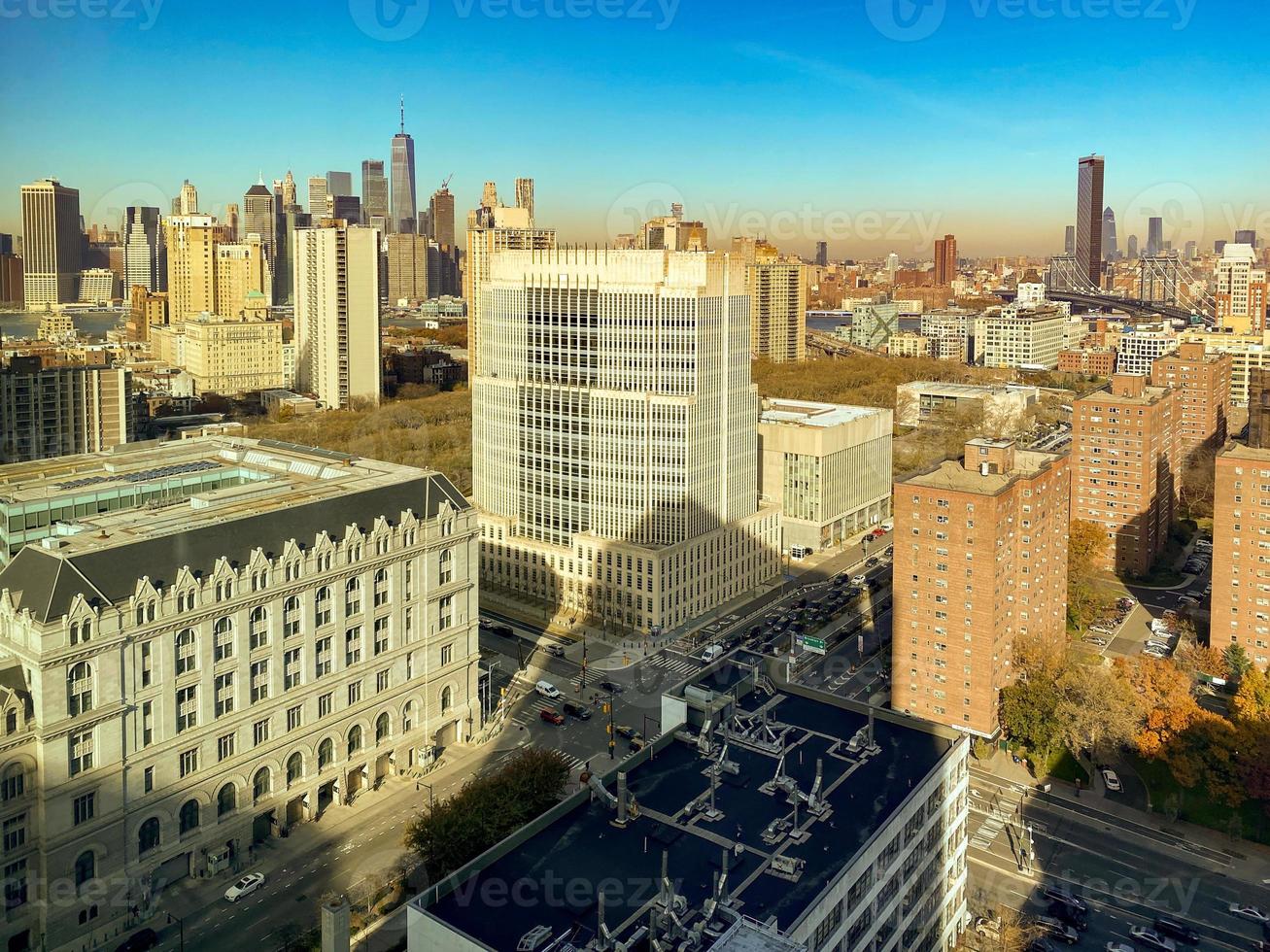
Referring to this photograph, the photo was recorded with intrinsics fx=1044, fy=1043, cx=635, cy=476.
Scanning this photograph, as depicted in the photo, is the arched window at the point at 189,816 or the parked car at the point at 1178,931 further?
the arched window at the point at 189,816

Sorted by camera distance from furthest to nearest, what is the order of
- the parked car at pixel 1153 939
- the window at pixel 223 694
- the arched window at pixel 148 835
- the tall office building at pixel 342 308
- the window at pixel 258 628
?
1. the tall office building at pixel 342 308
2. the window at pixel 258 628
3. the window at pixel 223 694
4. the arched window at pixel 148 835
5. the parked car at pixel 1153 939

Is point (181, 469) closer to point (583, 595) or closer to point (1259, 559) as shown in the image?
point (583, 595)

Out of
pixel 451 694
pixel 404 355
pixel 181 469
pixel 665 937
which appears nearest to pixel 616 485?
pixel 451 694

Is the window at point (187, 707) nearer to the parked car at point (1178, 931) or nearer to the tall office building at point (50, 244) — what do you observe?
the parked car at point (1178, 931)

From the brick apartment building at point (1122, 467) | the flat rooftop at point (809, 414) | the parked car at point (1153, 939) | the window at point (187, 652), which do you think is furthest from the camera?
the flat rooftop at point (809, 414)

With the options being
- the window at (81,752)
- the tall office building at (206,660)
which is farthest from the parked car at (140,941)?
the window at (81,752)

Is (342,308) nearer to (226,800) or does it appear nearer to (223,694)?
(223,694)
